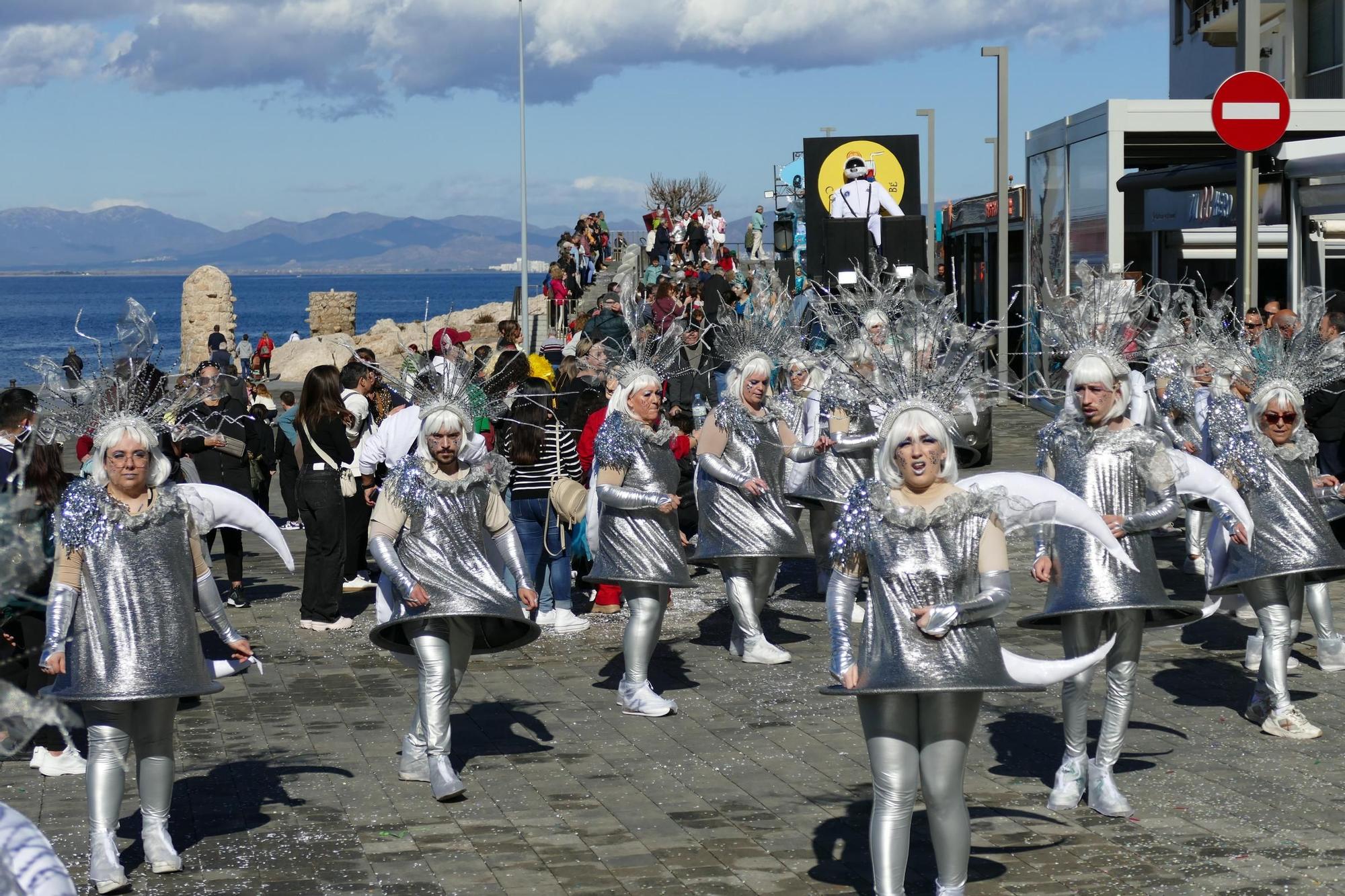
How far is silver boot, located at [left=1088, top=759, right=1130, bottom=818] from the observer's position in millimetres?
6641

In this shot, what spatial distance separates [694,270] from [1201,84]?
16579mm

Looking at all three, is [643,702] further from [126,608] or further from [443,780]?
[126,608]

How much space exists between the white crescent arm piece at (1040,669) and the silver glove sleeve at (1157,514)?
1088 millimetres

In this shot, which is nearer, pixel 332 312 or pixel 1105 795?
pixel 1105 795

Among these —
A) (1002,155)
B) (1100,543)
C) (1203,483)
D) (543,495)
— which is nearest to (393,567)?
(1100,543)

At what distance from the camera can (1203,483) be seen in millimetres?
7121

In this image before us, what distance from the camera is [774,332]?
431 inches

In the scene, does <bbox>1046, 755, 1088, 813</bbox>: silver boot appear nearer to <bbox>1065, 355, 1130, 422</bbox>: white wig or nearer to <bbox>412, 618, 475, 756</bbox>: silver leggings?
<bbox>1065, 355, 1130, 422</bbox>: white wig

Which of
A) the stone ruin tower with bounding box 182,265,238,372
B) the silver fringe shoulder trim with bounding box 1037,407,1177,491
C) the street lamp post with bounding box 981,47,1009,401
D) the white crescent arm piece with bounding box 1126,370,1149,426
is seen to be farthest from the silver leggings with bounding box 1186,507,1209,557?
the stone ruin tower with bounding box 182,265,238,372

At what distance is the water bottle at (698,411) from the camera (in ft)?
45.7

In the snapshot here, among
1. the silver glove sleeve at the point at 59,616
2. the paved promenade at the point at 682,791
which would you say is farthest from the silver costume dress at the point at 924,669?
the silver glove sleeve at the point at 59,616

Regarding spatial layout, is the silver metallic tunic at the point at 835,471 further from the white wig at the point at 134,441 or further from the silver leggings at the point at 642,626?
the white wig at the point at 134,441

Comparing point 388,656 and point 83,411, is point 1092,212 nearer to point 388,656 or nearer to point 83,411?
point 388,656

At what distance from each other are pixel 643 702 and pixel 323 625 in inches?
138
